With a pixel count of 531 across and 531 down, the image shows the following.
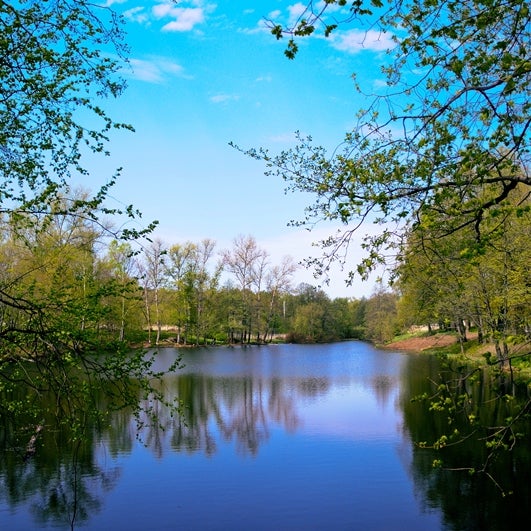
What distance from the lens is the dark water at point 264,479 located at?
8820 millimetres

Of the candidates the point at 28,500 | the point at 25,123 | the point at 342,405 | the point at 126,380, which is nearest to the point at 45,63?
the point at 25,123

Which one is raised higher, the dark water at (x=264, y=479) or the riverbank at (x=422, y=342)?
Answer: the riverbank at (x=422, y=342)

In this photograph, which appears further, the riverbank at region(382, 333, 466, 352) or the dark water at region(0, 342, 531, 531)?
the riverbank at region(382, 333, 466, 352)

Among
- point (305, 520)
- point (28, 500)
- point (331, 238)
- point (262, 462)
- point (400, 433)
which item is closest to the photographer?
point (331, 238)

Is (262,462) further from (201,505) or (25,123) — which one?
(25,123)

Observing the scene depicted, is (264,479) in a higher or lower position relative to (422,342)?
lower

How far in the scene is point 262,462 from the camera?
12094 mm

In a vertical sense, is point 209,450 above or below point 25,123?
below

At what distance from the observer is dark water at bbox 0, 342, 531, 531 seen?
28.9ft

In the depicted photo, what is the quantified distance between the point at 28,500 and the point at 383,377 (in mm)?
20581

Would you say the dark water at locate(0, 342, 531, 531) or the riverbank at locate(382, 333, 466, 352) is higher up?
the riverbank at locate(382, 333, 466, 352)

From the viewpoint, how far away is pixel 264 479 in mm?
10867

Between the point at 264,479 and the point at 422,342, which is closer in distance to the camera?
the point at 264,479

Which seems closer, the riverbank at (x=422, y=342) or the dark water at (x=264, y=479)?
the dark water at (x=264, y=479)
